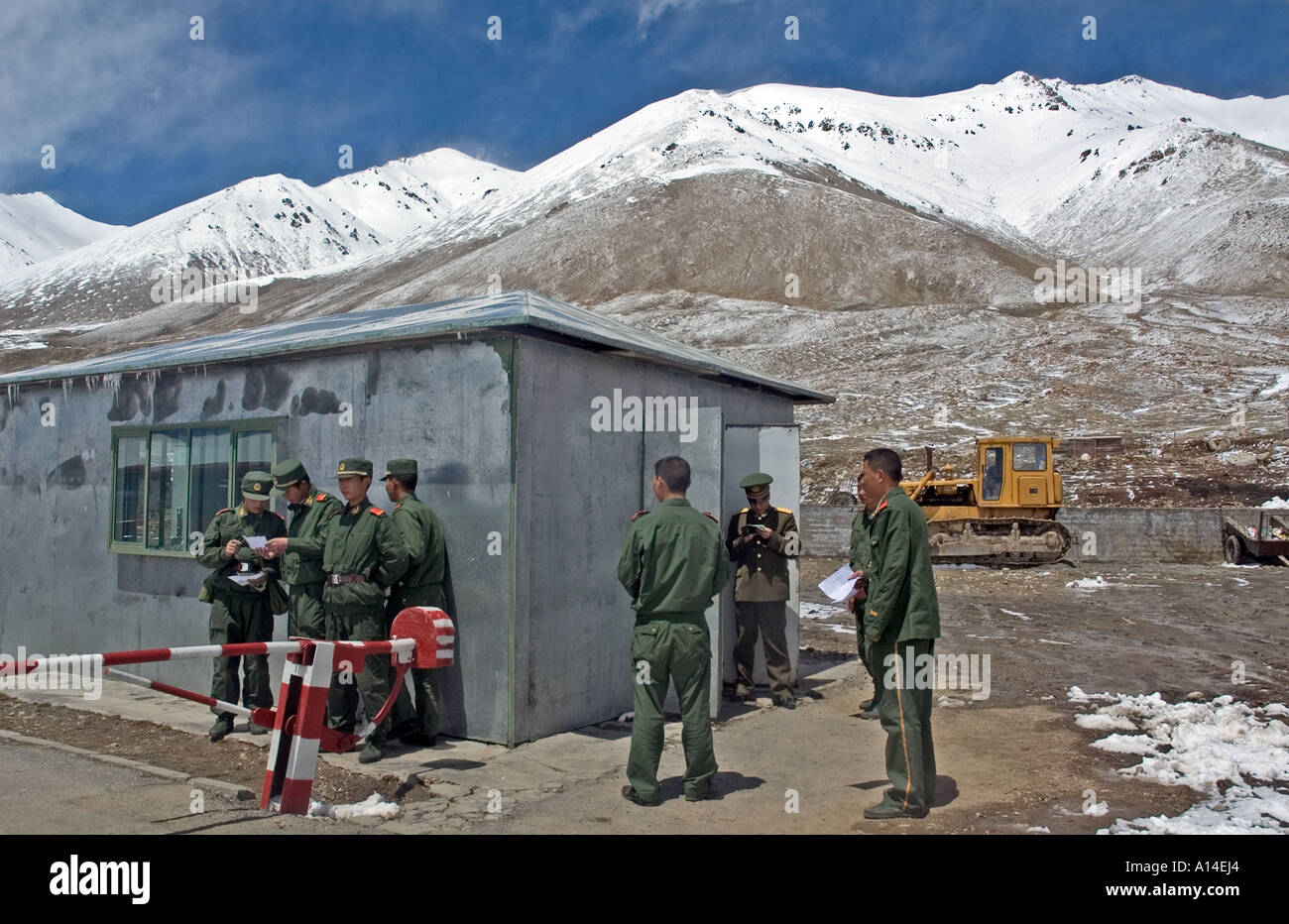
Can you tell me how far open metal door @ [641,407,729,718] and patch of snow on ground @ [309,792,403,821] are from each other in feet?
9.46

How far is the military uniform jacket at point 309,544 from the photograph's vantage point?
664cm

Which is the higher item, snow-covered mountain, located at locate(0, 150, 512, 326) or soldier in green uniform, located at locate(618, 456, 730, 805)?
snow-covered mountain, located at locate(0, 150, 512, 326)

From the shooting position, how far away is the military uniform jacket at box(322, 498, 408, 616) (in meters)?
6.34

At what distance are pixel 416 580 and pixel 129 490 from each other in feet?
12.7

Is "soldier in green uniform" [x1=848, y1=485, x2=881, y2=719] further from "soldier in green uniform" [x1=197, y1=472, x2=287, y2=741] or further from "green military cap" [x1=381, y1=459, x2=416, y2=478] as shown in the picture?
"soldier in green uniform" [x1=197, y1=472, x2=287, y2=741]

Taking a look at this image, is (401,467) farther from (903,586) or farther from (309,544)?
(903,586)

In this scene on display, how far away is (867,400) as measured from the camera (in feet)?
135

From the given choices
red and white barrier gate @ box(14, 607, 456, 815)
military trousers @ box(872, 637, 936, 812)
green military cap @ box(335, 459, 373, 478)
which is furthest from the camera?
green military cap @ box(335, 459, 373, 478)

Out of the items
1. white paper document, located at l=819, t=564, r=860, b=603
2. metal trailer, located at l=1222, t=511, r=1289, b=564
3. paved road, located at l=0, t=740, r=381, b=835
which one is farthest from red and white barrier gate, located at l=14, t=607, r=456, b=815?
metal trailer, located at l=1222, t=511, r=1289, b=564

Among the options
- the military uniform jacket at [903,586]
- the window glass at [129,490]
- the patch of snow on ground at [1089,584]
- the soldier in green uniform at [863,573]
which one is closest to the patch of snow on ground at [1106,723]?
the soldier in green uniform at [863,573]

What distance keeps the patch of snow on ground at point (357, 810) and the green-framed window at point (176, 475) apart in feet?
11.7

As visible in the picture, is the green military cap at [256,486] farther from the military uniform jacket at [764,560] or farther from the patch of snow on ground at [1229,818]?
the patch of snow on ground at [1229,818]
